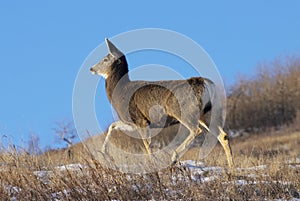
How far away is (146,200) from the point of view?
28.3 ft

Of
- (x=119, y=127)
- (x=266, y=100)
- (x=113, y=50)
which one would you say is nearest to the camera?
(x=119, y=127)

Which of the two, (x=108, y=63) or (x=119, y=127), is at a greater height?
(x=108, y=63)

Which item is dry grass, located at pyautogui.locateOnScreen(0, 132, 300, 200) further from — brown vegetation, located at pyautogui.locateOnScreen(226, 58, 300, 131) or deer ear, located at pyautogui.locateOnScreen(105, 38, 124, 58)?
brown vegetation, located at pyautogui.locateOnScreen(226, 58, 300, 131)

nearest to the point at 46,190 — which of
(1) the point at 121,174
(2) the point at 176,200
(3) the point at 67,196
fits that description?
(3) the point at 67,196

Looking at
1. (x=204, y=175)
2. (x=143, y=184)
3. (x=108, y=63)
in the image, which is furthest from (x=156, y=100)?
(x=143, y=184)

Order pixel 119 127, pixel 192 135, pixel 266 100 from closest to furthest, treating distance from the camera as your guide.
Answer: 1. pixel 192 135
2. pixel 119 127
3. pixel 266 100

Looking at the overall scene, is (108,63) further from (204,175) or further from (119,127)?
(204,175)

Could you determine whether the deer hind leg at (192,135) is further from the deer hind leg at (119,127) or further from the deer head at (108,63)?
the deer head at (108,63)

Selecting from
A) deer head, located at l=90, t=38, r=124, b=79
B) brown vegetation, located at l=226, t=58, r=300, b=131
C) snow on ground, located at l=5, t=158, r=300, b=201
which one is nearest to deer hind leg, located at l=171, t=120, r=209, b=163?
snow on ground, located at l=5, t=158, r=300, b=201

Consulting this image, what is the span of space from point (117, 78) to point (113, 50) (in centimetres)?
59

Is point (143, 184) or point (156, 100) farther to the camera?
point (156, 100)

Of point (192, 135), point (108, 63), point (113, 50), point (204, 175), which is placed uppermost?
point (113, 50)

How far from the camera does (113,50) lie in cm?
1340

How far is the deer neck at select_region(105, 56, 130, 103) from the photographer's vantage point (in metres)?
13.5
